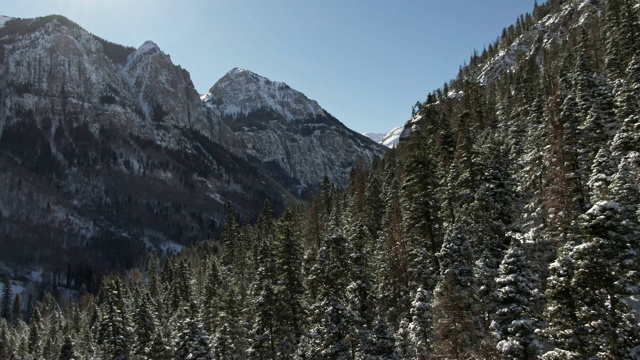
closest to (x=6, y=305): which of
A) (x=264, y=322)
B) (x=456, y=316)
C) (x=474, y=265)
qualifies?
(x=264, y=322)

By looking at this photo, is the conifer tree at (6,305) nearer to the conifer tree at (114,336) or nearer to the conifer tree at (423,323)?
the conifer tree at (114,336)

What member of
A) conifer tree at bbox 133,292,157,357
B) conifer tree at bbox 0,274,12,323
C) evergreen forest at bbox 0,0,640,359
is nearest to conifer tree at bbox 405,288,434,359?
evergreen forest at bbox 0,0,640,359

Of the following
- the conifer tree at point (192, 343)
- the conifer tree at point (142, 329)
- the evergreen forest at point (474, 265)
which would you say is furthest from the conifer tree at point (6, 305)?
the conifer tree at point (192, 343)

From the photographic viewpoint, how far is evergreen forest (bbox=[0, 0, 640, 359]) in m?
24.3

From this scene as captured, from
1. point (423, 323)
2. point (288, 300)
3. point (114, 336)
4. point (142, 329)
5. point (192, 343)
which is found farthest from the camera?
point (142, 329)

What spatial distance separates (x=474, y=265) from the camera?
37094 mm

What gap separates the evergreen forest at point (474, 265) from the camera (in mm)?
24281

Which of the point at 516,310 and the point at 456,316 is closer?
the point at 516,310

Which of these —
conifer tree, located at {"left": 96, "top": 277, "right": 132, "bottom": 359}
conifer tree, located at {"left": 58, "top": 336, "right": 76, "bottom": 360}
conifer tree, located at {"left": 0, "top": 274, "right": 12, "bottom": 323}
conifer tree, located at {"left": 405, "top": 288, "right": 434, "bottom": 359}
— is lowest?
conifer tree, located at {"left": 0, "top": 274, "right": 12, "bottom": 323}

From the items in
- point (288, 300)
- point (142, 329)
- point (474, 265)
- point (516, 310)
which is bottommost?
point (142, 329)

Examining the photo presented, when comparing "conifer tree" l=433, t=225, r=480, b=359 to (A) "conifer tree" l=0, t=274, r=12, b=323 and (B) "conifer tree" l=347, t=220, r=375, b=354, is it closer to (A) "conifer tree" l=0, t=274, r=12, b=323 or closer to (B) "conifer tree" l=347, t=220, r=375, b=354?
(B) "conifer tree" l=347, t=220, r=375, b=354

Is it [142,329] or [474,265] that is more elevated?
[474,265]

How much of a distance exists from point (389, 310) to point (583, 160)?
24.7 meters

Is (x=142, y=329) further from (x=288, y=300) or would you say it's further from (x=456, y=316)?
(x=456, y=316)
